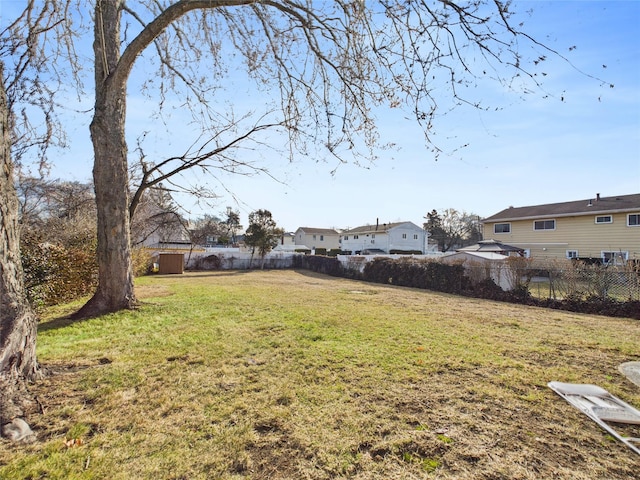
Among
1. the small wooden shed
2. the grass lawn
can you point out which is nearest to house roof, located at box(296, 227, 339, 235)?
the small wooden shed

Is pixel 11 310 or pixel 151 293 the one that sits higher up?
pixel 11 310

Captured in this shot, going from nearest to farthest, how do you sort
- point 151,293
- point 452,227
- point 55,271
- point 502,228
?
point 55,271, point 151,293, point 502,228, point 452,227

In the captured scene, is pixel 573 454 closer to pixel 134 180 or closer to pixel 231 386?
pixel 231 386

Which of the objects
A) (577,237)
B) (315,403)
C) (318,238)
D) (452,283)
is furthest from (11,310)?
(318,238)

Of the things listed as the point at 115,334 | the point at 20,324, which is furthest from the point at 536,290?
the point at 20,324

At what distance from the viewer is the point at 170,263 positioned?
18.7 meters

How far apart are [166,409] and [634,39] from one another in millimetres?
5463

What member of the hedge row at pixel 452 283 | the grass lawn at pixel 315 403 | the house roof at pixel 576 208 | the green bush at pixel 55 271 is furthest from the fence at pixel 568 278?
the green bush at pixel 55 271

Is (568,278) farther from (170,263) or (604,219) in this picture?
(170,263)

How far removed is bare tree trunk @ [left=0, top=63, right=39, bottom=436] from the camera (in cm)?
260

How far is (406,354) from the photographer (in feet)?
13.9

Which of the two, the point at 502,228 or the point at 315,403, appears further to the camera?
the point at 502,228

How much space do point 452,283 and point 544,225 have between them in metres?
13.0

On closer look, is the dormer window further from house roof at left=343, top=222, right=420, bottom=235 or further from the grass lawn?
house roof at left=343, top=222, right=420, bottom=235
